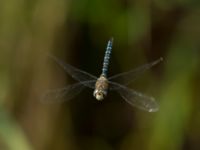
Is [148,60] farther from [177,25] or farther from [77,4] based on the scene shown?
[77,4]

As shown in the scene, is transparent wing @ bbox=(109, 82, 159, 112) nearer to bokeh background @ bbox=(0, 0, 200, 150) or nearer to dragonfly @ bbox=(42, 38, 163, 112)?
dragonfly @ bbox=(42, 38, 163, 112)

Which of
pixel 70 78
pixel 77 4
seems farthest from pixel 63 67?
pixel 77 4

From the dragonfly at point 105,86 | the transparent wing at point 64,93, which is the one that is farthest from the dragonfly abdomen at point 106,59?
the transparent wing at point 64,93

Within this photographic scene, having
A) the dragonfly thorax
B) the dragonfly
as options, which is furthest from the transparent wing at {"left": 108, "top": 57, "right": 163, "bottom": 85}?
the dragonfly thorax

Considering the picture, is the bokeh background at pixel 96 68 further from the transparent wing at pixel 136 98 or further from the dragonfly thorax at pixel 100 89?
the dragonfly thorax at pixel 100 89

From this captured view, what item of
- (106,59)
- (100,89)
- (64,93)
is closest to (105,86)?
(100,89)

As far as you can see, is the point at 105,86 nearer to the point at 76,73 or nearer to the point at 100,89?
the point at 100,89
